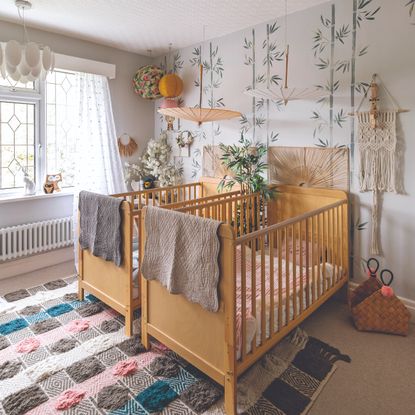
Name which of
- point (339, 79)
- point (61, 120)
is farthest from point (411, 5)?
point (61, 120)

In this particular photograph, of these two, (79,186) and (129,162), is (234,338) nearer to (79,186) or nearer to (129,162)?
(79,186)

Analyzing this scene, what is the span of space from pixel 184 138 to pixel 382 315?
2709mm

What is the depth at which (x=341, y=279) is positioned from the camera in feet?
8.63

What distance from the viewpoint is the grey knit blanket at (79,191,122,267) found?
7.32 ft

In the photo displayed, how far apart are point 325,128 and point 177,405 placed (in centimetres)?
229

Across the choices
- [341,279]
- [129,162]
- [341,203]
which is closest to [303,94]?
[341,203]

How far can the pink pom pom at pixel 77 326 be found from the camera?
2.31m

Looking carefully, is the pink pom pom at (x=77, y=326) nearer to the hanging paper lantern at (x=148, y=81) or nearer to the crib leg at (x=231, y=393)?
the crib leg at (x=231, y=393)

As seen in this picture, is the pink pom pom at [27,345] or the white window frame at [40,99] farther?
the white window frame at [40,99]

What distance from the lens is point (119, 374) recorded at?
187 centimetres

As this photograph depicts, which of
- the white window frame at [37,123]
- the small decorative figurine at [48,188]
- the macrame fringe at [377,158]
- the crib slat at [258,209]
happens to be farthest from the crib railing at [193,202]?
the white window frame at [37,123]

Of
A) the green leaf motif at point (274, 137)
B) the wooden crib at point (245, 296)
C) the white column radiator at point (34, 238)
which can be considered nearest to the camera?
the wooden crib at point (245, 296)

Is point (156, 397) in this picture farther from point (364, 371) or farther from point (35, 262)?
Result: point (35, 262)

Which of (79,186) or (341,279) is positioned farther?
(79,186)
